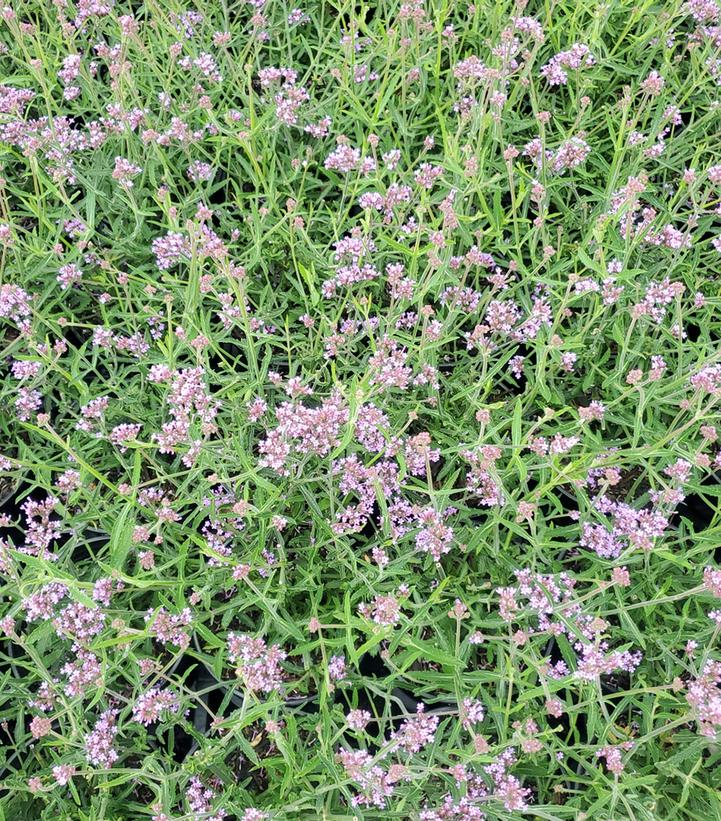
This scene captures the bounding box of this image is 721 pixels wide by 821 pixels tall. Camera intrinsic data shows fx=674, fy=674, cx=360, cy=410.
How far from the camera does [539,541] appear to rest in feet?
6.16

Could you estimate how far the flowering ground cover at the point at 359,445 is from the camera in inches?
69.5

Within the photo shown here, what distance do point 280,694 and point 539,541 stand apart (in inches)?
32.8

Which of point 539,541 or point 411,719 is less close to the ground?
point 539,541

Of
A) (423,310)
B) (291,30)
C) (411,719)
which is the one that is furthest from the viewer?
(291,30)

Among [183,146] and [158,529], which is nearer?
[158,529]

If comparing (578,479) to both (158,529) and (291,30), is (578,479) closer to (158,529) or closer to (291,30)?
(158,529)

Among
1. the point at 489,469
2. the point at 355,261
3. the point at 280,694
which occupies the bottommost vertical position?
the point at 280,694

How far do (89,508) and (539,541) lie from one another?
1.34m

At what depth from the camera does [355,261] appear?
2371 millimetres

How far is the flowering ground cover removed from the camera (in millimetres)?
1765

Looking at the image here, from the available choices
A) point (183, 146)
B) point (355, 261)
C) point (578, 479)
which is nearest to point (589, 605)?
point (578, 479)

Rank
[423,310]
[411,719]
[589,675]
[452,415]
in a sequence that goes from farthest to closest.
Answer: [452,415]
[423,310]
[411,719]
[589,675]

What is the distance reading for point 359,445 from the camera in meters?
2.04

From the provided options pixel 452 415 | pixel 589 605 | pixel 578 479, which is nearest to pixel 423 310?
pixel 452 415
